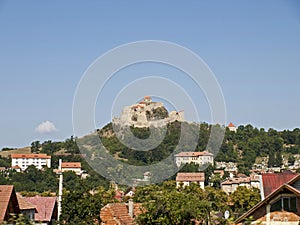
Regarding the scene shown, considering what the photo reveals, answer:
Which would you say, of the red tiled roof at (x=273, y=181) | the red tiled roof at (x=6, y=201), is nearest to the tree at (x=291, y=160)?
the red tiled roof at (x=6, y=201)

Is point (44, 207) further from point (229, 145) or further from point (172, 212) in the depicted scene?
point (229, 145)

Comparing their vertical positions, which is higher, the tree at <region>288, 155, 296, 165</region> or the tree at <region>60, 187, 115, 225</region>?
the tree at <region>288, 155, 296, 165</region>

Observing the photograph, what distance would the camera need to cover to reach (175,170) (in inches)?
4638

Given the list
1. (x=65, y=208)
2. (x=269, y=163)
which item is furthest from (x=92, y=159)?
(x=65, y=208)

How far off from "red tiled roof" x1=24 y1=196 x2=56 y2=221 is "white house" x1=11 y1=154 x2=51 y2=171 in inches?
3916

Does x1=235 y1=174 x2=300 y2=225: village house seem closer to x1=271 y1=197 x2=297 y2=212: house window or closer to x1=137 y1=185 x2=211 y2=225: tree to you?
x1=271 y1=197 x2=297 y2=212: house window

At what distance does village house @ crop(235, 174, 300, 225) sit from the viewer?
1305cm

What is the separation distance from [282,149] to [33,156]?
63.8 meters

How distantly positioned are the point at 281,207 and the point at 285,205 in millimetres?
104

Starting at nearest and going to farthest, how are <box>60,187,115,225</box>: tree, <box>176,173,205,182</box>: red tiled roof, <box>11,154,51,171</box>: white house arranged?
<box>60,187,115,225</box>: tree < <box>176,173,205,182</box>: red tiled roof < <box>11,154,51,171</box>: white house

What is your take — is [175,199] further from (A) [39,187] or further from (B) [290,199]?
(A) [39,187]

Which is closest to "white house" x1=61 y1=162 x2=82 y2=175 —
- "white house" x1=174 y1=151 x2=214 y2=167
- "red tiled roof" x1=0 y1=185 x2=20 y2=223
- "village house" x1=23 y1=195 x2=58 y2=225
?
"white house" x1=174 y1=151 x2=214 y2=167

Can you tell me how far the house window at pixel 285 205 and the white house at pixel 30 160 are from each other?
11975 centimetres

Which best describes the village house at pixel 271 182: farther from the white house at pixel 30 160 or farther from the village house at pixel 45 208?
the white house at pixel 30 160
